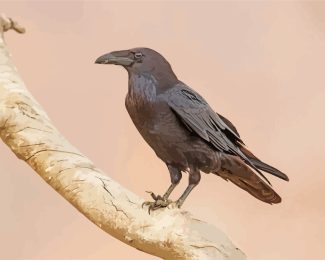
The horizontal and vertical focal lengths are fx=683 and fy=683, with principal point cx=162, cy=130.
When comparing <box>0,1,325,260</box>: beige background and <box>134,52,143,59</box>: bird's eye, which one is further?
<box>0,1,325,260</box>: beige background

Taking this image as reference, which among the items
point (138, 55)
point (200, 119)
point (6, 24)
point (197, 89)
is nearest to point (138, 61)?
point (138, 55)

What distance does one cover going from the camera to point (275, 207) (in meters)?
1.55

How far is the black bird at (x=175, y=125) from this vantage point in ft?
3.08

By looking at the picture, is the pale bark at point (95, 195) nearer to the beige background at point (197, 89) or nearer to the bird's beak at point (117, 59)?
the bird's beak at point (117, 59)

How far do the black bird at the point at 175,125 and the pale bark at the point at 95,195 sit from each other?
35 millimetres

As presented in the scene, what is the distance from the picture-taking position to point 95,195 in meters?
0.97

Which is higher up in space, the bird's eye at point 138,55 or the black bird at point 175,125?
the bird's eye at point 138,55

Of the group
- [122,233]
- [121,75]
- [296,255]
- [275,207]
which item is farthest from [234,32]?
[122,233]

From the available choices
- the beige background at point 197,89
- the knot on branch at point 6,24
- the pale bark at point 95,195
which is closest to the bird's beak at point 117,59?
the pale bark at point 95,195

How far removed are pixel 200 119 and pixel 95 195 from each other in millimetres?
183

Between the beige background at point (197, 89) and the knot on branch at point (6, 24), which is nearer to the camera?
the knot on branch at point (6, 24)

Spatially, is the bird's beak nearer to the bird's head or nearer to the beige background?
the bird's head

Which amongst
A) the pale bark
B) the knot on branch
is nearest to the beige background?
the knot on branch

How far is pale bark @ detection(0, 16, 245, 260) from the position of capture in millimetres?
904
